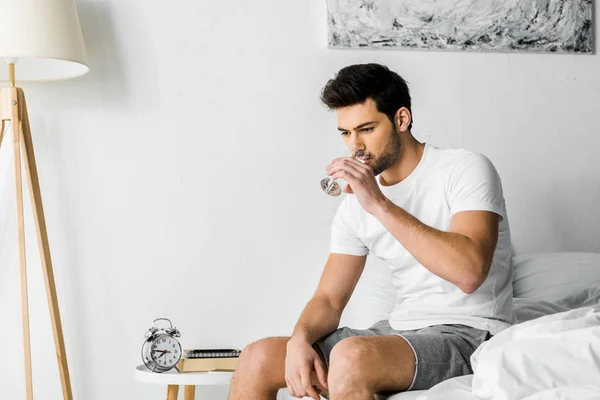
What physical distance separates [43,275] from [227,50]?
3.20 ft

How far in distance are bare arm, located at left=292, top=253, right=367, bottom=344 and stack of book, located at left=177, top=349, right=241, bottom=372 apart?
508mm

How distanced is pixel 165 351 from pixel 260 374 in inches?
26.7

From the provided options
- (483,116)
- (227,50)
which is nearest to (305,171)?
(227,50)

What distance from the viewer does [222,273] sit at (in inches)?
112

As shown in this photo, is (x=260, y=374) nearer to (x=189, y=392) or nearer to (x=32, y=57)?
(x=189, y=392)

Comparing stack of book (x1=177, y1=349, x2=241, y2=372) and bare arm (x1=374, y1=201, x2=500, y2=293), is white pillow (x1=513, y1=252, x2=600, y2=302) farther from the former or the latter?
stack of book (x1=177, y1=349, x2=241, y2=372)

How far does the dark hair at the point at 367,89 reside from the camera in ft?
6.75

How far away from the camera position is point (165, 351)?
2424 millimetres

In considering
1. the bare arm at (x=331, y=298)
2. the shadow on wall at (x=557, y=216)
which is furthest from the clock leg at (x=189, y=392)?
the shadow on wall at (x=557, y=216)

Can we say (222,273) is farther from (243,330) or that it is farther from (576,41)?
(576,41)

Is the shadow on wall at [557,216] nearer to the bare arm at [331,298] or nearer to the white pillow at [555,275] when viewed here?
the white pillow at [555,275]

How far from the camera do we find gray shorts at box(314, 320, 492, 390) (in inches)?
66.6

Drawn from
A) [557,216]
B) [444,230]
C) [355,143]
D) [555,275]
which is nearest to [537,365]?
[444,230]

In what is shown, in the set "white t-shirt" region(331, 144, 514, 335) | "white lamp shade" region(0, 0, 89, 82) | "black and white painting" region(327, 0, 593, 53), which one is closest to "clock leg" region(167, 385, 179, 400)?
"white t-shirt" region(331, 144, 514, 335)
